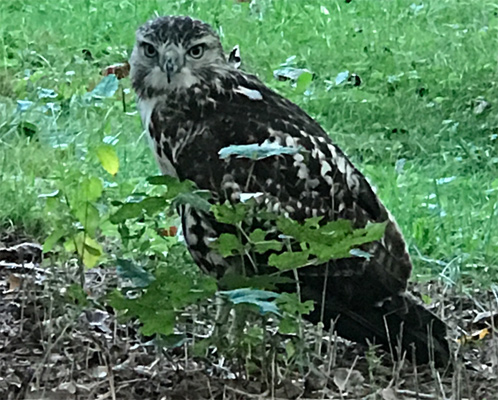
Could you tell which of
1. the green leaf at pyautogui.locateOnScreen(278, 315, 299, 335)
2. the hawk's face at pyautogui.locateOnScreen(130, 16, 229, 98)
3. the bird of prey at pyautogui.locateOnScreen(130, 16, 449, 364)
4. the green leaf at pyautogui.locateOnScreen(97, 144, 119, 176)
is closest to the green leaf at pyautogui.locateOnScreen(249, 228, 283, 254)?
the green leaf at pyautogui.locateOnScreen(278, 315, 299, 335)

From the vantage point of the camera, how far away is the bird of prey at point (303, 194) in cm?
322

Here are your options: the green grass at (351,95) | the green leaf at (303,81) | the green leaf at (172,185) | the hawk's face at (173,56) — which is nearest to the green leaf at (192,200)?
the green leaf at (172,185)

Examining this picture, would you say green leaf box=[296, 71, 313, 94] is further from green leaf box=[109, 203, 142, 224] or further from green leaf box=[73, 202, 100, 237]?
green leaf box=[109, 203, 142, 224]

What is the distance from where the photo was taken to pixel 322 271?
3.22m

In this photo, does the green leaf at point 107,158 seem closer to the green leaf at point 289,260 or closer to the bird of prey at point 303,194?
the bird of prey at point 303,194

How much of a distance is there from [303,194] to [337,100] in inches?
115

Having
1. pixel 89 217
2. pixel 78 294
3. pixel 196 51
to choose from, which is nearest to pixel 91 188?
pixel 89 217

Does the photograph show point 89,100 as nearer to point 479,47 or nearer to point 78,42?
point 78,42

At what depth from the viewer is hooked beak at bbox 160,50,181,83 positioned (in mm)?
3547

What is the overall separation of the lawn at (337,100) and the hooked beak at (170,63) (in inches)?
11.4

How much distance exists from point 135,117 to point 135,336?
225 centimetres

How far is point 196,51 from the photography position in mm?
3631

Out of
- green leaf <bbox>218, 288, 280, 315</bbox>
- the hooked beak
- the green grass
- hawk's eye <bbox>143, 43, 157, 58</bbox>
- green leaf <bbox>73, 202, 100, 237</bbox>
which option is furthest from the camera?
the green grass

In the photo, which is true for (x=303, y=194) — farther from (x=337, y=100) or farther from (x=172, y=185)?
(x=337, y=100)
